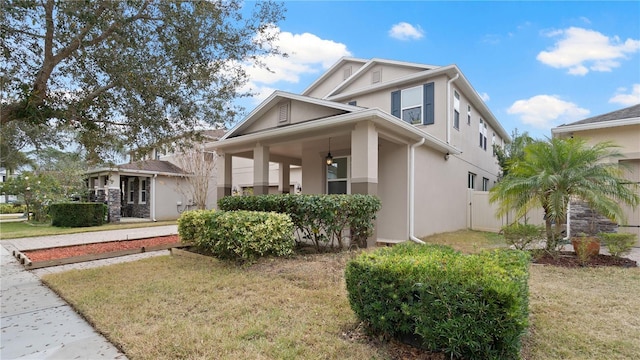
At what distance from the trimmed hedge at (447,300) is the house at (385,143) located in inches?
187

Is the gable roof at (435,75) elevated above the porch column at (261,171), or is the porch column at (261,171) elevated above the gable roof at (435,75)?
the gable roof at (435,75)

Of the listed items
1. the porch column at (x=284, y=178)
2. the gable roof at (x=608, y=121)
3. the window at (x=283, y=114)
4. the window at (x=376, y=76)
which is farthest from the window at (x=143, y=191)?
the gable roof at (x=608, y=121)

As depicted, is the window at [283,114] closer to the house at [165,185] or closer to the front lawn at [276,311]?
the front lawn at [276,311]

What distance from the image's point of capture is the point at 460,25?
1120 cm

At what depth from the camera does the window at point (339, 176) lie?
10703 millimetres

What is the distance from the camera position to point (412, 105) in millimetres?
13023

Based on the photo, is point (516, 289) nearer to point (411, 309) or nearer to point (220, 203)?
point (411, 309)

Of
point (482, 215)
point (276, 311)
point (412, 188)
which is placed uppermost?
point (412, 188)

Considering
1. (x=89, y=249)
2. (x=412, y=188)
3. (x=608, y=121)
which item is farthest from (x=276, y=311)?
(x=608, y=121)

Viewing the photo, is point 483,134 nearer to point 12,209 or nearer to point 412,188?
point 412,188

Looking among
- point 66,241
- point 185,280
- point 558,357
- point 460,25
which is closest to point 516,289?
point 558,357

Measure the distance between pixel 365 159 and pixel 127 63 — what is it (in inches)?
208

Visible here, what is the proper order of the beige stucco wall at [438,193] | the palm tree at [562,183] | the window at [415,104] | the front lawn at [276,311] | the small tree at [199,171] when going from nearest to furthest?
the front lawn at [276,311] < the palm tree at [562,183] < the beige stucco wall at [438,193] < the window at [415,104] < the small tree at [199,171]

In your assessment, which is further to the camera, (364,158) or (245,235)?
(364,158)
